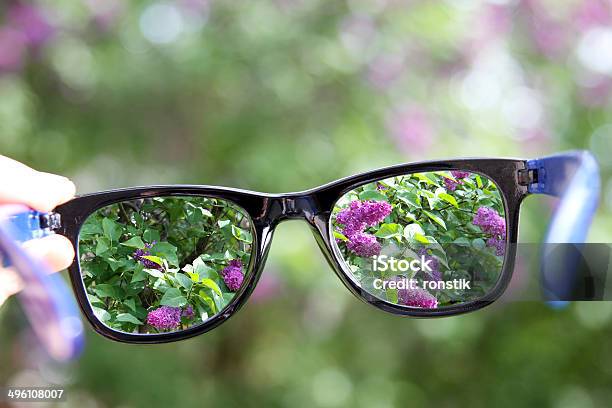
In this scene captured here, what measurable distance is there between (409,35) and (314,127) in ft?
1.13

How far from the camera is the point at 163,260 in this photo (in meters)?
0.73

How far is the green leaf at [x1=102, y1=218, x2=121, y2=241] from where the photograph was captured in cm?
73

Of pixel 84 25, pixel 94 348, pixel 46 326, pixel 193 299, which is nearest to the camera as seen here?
pixel 46 326

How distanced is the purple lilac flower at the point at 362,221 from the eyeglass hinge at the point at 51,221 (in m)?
0.30

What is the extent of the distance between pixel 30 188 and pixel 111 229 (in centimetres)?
11

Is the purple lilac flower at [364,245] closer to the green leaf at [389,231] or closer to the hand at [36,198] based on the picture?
the green leaf at [389,231]

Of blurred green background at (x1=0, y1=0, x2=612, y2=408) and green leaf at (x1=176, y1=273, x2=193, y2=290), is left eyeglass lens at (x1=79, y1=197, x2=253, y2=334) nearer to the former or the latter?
green leaf at (x1=176, y1=273, x2=193, y2=290)

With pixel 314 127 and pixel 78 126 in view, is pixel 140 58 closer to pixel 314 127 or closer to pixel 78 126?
pixel 78 126

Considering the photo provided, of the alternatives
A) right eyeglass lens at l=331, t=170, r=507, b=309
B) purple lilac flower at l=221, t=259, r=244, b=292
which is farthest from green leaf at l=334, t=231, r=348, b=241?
purple lilac flower at l=221, t=259, r=244, b=292

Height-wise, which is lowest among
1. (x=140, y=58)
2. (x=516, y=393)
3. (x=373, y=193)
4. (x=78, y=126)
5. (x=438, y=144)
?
(x=516, y=393)

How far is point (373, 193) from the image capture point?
76cm

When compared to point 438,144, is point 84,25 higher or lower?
higher

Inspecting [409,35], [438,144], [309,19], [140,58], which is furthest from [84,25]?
[438,144]

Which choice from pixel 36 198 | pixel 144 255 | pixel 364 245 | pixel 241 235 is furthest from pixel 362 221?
pixel 36 198
